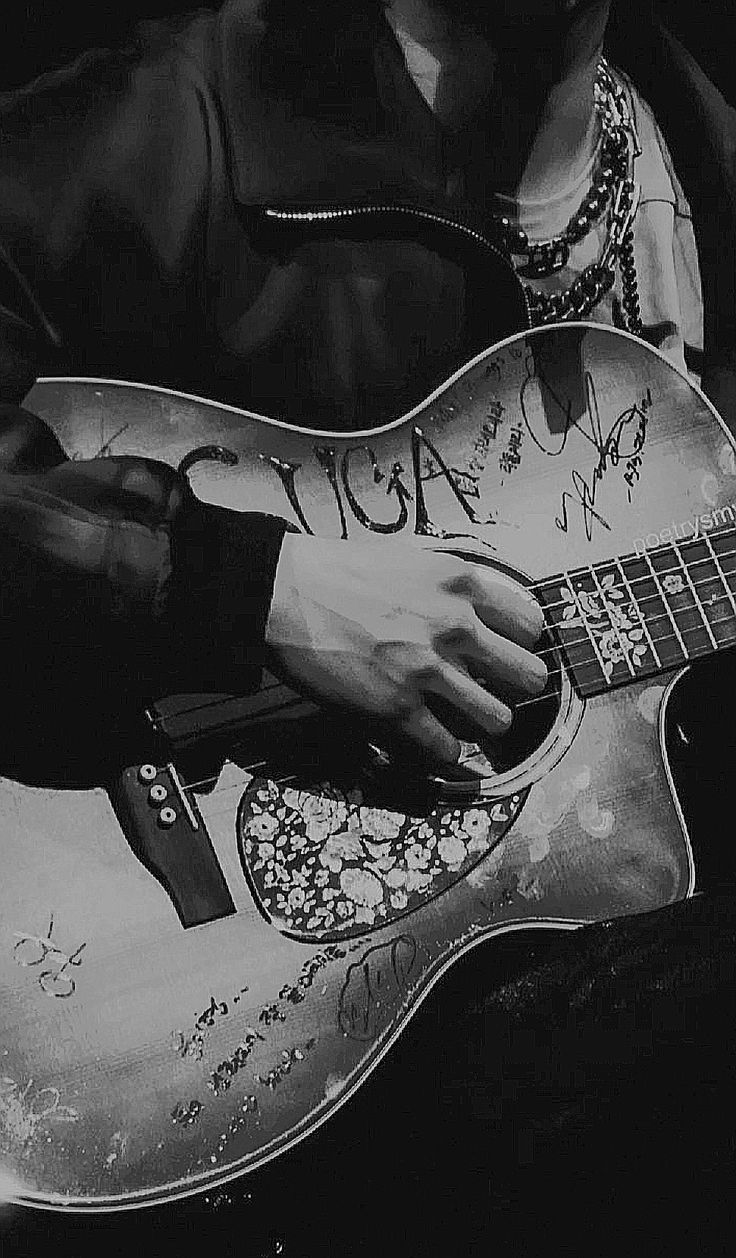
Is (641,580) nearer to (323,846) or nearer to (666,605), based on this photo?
(666,605)

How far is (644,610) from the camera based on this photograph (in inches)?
34.3

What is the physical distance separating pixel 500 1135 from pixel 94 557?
1.62 ft

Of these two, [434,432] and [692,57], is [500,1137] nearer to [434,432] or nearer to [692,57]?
[434,432]

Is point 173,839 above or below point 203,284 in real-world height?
below

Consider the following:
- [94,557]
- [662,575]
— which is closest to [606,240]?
[662,575]

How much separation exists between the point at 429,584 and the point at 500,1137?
39cm

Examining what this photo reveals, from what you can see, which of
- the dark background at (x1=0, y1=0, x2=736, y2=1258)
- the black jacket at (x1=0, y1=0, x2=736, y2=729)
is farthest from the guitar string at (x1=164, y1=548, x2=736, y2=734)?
the dark background at (x1=0, y1=0, x2=736, y2=1258)

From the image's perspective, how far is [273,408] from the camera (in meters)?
0.82

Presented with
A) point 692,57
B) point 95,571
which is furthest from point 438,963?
point 692,57

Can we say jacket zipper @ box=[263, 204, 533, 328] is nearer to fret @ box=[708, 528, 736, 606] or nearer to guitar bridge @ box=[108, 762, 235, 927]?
fret @ box=[708, 528, 736, 606]

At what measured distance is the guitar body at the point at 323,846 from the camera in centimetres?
74
